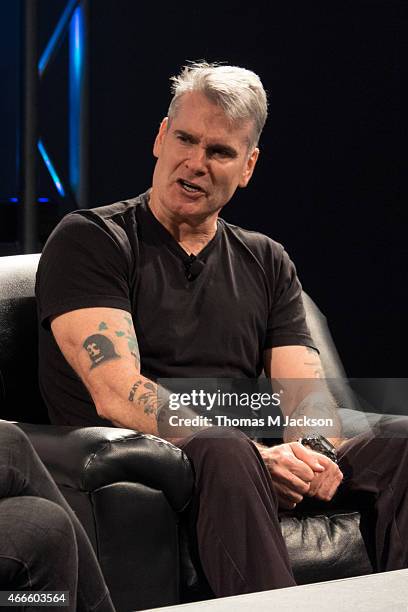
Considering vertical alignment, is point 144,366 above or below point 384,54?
below

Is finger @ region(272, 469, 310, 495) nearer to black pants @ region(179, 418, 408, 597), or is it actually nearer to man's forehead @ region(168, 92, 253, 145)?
black pants @ region(179, 418, 408, 597)

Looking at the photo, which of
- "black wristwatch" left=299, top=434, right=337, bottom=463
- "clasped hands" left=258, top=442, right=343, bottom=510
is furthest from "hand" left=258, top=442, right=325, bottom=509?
"black wristwatch" left=299, top=434, right=337, bottom=463

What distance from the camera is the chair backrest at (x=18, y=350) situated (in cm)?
237

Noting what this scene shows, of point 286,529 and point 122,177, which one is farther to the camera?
point 122,177

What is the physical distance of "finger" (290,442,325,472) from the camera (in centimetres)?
218

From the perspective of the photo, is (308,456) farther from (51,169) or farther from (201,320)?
(51,169)

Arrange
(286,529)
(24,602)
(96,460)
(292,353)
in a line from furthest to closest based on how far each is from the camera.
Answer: (292,353)
(286,529)
(96,460)
(24,602)

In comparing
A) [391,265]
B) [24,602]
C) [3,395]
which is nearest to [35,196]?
[391,265]

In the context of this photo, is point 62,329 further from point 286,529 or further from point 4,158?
point 4,158

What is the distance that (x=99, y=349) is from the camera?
2.17 metres

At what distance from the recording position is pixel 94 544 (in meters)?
1.88

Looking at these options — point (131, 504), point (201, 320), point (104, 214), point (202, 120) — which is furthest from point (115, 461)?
point (202, 120)

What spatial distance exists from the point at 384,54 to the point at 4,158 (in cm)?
149

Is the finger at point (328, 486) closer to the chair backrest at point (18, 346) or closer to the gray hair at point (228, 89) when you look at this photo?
the chair backrest at point (18, 346)
